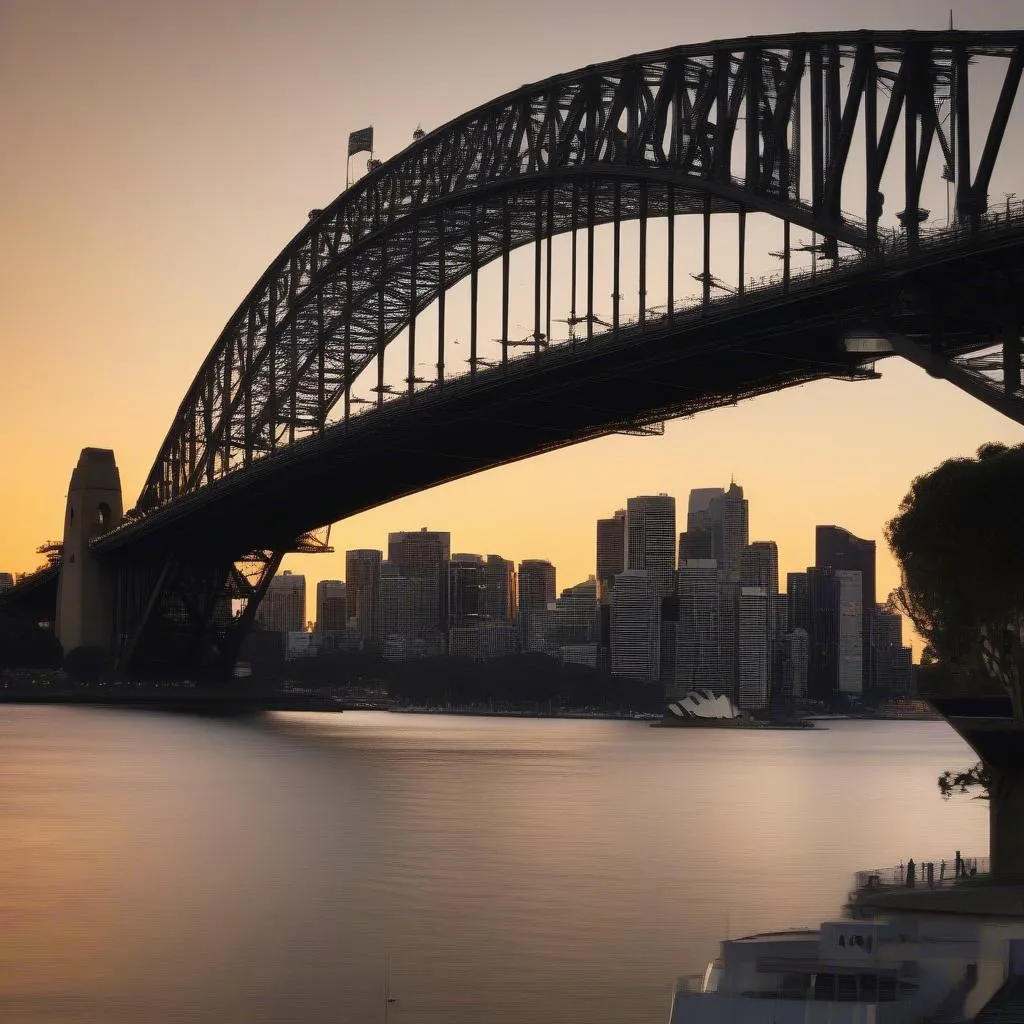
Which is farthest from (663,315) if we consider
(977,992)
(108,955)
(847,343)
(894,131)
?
(977,992)

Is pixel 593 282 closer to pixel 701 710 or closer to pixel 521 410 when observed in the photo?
pixel 521 410

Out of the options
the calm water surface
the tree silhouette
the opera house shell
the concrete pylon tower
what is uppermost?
the concrete pylon tower

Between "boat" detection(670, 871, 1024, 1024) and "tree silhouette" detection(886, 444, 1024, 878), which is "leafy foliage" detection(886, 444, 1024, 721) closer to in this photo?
"tree silhouette" detection(886, 444, 1024, 878)

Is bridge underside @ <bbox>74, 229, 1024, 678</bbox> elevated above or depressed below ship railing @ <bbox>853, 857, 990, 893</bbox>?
above

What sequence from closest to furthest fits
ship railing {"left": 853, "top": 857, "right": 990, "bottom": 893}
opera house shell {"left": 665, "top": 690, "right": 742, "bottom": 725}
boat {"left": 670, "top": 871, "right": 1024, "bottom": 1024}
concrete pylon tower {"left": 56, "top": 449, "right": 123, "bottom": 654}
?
1. boat {"left": 670, "top": 871, "right": 1024, "bottom": 1024}
2. ship railing {"left": 853, "top": 857, "right": 990, "bottom": 893}
3. concrete pylon tower {"left": 56, "top": 449, "right": 123, "bottom": 654}
4. opera house shell {"left": 665, "top": 690, "right": 742, "bottom": 725}

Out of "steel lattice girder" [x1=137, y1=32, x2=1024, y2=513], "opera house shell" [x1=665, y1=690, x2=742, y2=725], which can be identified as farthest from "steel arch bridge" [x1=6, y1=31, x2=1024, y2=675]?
"opera house shell" [x1=665, y1=690, x2=742, y2=725]

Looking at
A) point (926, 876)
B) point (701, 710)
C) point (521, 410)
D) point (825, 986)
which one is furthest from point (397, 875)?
point (701, 710)
